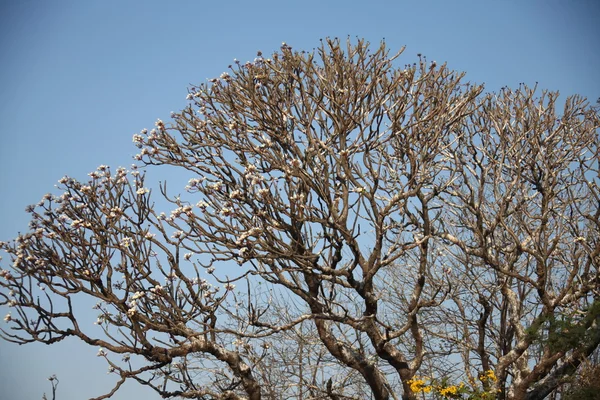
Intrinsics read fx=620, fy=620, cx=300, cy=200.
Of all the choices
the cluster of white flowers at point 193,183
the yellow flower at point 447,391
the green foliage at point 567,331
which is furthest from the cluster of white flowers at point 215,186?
the green foliage at point 567,331

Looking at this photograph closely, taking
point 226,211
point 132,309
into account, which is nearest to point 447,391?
point 226,211

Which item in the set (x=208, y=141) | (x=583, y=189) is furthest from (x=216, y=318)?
(x=583, y=189)

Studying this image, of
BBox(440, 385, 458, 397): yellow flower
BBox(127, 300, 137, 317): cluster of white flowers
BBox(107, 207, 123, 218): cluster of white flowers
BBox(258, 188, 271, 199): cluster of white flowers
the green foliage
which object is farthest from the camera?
the green foliage

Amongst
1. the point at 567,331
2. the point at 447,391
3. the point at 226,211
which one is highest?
the point at 226,211

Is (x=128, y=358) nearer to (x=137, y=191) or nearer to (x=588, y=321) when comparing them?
(x=137, y=191)

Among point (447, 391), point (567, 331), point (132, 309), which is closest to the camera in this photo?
point (132, 309)

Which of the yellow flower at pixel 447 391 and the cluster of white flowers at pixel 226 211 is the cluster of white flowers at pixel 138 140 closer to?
the cluster of white flowers at pixel 226 211

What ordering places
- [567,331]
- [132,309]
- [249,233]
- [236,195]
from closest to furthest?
1. [132,309]
2. [249,233]
3. [236,195]
4. [567,331]

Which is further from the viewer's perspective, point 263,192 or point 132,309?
point 263,192

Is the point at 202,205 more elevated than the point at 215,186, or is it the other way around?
the point at 215,186

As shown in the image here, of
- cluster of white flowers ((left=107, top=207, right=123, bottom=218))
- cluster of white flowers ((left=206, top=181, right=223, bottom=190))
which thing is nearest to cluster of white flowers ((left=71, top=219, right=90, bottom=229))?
cluster of white flowers ((left=107, top=207, right=123, bottom=218))

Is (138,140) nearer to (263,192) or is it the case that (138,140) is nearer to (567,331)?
(263,192)

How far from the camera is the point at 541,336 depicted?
29.6ft

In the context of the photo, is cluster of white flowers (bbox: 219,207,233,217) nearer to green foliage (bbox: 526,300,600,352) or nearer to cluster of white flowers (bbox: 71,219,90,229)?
cluster of white flowers (bbox: 71,219,90,229)
